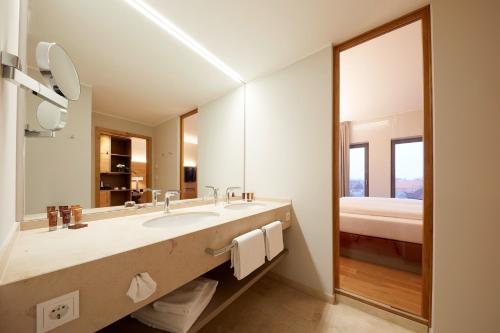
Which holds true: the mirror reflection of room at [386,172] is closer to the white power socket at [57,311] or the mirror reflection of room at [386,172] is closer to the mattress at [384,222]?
the mattress at [384,222]

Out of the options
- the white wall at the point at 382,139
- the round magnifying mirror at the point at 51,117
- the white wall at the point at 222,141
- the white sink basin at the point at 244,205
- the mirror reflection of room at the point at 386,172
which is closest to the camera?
the round magnifying mirror at the point at 51,117

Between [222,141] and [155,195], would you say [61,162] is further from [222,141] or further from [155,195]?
[222,141]

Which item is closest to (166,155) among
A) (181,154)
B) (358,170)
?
(181,154)

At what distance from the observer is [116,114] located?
1252mm

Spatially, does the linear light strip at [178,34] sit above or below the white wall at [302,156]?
above

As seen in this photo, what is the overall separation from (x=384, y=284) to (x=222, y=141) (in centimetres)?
220

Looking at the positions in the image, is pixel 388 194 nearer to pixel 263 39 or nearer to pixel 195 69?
pixel 263 39

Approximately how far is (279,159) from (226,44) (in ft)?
3.84

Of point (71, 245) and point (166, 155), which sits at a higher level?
point (166, 155)

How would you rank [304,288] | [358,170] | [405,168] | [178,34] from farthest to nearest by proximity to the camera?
[358,170] → [405,168] → [304,288] → [178,34]

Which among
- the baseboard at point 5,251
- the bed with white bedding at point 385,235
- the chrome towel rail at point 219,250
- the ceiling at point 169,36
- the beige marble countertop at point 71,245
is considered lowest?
the bed with white bedding at point 385,235

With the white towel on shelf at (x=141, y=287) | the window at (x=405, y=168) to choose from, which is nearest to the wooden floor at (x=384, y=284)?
the white towel on shelf at (x=141, y=287)

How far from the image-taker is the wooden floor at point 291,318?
52.1 inches

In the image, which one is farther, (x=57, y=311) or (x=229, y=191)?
(x=229, y=191)
